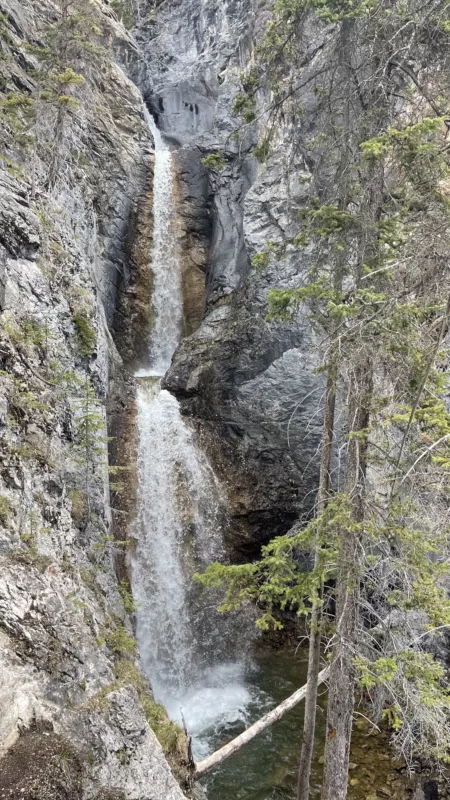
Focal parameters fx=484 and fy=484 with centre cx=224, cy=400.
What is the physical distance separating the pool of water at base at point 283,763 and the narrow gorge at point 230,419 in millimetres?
47

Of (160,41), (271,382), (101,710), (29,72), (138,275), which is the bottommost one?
(101,710)

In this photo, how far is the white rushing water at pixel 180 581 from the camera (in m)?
10.4

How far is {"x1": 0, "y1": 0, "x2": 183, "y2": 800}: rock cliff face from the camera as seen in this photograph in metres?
3.70

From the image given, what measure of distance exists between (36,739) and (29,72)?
1443 centimetres

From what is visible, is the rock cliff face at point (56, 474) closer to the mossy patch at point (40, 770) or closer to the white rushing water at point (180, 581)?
the mossy patch at point (40, 770)

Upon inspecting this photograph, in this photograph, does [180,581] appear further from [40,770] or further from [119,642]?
[40,770]

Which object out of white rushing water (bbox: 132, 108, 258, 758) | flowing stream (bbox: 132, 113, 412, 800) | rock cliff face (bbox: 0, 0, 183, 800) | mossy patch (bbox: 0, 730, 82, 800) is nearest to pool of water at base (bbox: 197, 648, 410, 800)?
flowing stream (bbox: 132, 113, 412, 800)

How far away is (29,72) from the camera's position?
40.4 feet

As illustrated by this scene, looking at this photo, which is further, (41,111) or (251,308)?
(251,308)

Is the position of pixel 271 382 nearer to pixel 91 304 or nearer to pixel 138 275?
pixel 91 304

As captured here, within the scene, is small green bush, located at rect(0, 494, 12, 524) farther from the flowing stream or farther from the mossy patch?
the flowing stream

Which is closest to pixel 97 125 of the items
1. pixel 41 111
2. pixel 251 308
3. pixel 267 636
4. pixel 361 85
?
pixel 41 111

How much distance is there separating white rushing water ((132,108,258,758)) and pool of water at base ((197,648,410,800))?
0.34 metres

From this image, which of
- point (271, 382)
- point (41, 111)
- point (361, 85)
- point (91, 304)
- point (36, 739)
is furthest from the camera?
point (271, 382)
